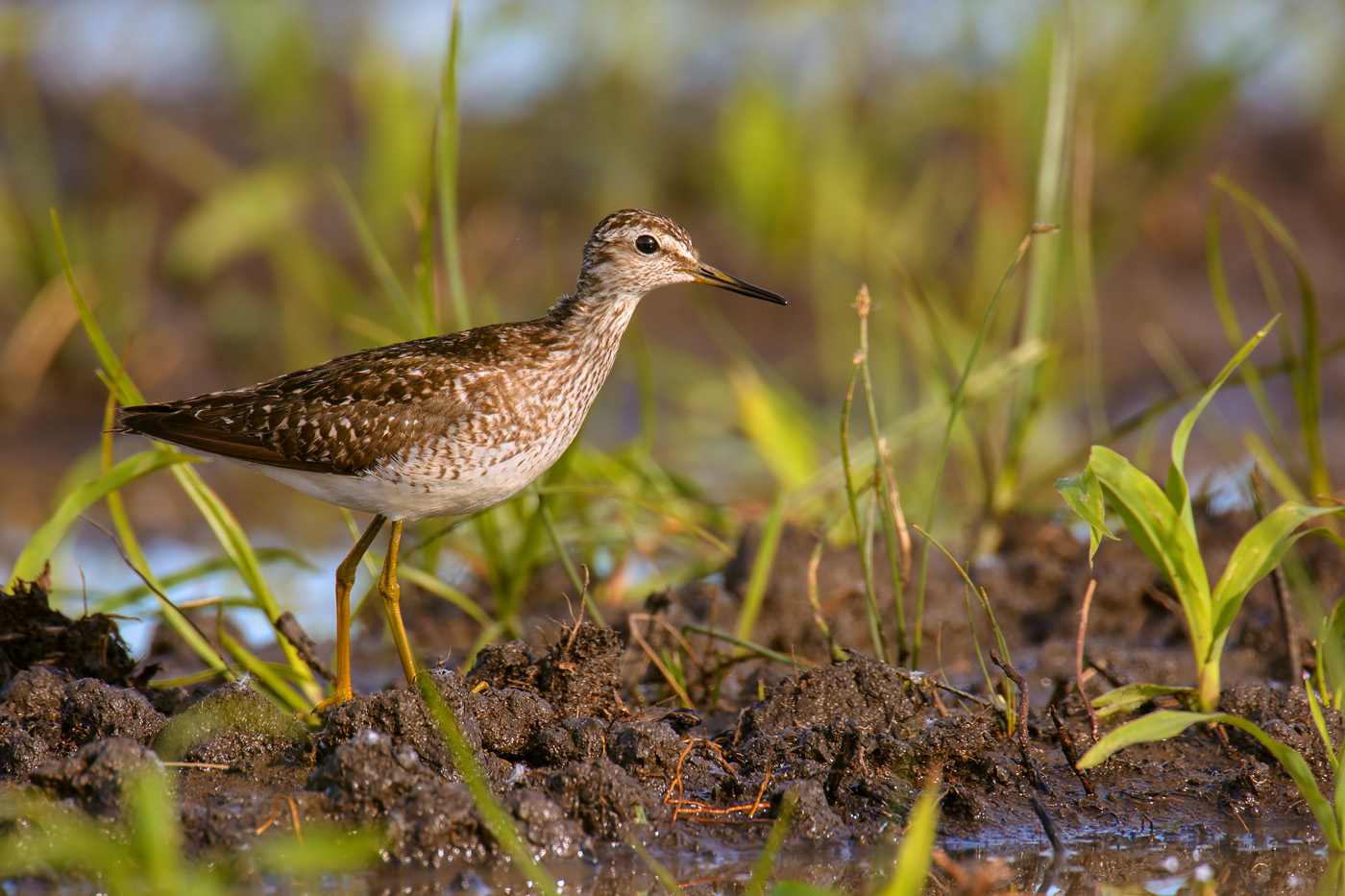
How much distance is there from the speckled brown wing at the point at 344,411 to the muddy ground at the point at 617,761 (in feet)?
2.91

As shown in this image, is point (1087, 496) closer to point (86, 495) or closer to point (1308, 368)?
point (1308, 368)

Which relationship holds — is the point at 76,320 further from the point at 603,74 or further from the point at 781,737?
the point at 781,737

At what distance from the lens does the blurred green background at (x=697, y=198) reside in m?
10.5

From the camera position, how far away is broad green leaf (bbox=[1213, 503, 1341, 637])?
174 inches

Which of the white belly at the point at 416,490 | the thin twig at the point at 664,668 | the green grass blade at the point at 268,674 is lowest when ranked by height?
the thin twig at the point at 664,668

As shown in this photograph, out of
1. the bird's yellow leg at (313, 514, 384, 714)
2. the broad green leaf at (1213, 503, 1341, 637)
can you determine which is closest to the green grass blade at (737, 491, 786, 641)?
the bird's yellow leg at (313, 514, 384, 714)

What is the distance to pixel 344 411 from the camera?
5504 mm

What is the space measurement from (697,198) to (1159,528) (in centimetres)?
1033

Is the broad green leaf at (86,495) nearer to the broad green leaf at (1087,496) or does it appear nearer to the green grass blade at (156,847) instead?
the green grass blade at (156,847)

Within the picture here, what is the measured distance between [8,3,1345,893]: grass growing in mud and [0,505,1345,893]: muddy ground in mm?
277

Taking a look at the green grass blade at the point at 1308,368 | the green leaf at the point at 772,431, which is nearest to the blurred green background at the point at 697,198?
the green leaf at the point at 772,431

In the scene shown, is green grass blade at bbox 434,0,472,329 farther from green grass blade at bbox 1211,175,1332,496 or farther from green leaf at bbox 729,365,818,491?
green grass blade at bbox 1211,175,1332,496

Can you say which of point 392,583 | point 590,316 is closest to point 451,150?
point 590,316

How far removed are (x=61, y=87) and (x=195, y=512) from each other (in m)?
8.06
